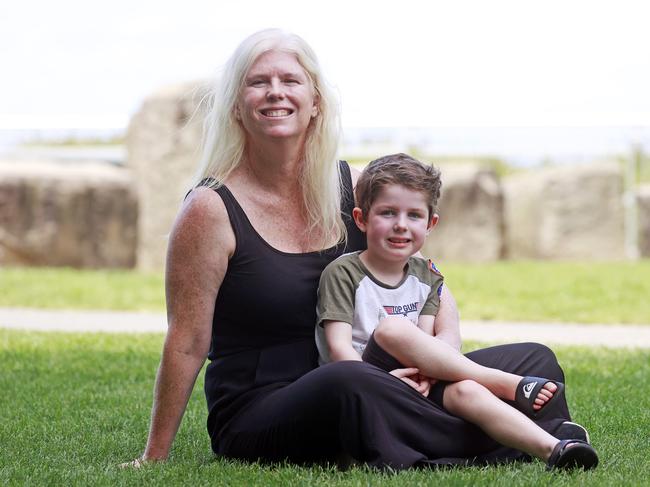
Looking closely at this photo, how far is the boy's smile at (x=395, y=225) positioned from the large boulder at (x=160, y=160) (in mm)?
8335

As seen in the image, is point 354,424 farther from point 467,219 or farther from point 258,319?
point 467,219

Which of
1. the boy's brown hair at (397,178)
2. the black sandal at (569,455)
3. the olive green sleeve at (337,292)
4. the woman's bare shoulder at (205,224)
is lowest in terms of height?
the black sandal at (569,455)

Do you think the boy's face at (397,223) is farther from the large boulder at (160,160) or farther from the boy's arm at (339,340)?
the large boulder at (160,160)

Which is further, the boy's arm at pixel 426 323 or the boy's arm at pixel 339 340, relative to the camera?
the boy's arm at pixel 426 323

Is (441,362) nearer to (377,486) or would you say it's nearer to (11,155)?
(377,486)

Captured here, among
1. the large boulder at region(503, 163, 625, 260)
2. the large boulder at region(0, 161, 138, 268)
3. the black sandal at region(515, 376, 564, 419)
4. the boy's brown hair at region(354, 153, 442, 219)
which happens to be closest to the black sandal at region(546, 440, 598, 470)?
the black sandal at region(515, 376, 564, 419)

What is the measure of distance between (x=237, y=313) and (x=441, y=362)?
67 centimetres

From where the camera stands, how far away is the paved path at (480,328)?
7238 millimetres

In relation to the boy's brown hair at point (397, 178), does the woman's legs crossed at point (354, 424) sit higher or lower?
lower

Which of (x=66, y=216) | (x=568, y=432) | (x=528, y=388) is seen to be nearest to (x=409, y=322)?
(x=528, y=388)

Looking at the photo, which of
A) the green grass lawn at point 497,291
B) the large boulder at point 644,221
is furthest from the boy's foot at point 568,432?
the large boulder at point 644,221

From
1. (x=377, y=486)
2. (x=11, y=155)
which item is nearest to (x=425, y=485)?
A: (x=377, y=486)

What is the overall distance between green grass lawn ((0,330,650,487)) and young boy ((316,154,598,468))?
0.52 ft

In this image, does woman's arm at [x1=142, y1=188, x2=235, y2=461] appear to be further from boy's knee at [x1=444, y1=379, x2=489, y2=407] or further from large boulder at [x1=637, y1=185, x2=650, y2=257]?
large boulder at [x1=637, y1=185, x2=650, y2=257]
